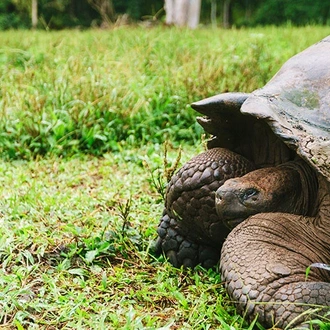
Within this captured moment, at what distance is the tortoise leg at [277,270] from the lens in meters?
1.66

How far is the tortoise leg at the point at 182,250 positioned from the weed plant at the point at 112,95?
5.81 ft

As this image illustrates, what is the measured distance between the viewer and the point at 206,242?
238 cm

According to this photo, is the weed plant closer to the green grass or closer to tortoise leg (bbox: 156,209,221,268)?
the green grass

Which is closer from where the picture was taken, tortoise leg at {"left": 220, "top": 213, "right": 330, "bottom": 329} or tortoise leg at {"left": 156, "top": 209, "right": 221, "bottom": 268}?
tortoise leg at {"left": 220, "top": 213, "right": 330, "bottom": 329}

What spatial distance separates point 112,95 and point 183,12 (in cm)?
1068

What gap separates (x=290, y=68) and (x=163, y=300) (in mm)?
972

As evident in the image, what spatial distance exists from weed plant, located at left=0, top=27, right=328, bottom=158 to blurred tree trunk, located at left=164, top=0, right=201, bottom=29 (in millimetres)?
8491

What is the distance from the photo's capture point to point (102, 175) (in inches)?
145

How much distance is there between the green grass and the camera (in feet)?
6.61

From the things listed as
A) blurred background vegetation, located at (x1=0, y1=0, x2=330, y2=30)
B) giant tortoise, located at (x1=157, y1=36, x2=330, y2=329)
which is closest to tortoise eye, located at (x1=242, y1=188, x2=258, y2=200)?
giant tortoise, located at (x1=157, y1=36, x2=330, y2=329)

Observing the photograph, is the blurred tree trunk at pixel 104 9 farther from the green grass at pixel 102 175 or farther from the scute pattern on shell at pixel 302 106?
the scute pattern on shell at pixel 302 106

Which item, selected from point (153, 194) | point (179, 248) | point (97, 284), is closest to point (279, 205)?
point (179, 248)

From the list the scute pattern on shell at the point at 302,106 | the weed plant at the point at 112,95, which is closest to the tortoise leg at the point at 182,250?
the scute pattern on shell at the point at 302,106

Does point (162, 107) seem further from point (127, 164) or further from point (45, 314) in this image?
point (45, 314)
